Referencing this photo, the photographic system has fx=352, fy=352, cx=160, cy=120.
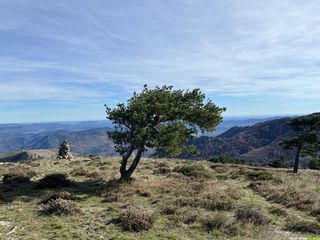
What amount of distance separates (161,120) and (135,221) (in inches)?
617

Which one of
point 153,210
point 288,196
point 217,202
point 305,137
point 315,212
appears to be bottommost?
point 153,210

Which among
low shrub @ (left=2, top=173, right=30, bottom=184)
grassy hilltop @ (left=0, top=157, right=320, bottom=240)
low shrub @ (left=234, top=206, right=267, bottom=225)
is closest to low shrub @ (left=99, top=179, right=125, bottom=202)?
grassy hilltop @ (left=0, top=157, right=320, bottom=240)

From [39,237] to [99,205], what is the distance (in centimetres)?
713

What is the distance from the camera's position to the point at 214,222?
17.2m

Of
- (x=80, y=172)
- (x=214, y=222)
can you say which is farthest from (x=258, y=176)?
(x=214, y=222)

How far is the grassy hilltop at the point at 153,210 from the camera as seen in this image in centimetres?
1616

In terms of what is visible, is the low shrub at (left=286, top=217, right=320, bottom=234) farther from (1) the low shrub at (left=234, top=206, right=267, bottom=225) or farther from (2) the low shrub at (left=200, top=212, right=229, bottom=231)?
(2) the low shrub at (left=200, top=212, right=229, bottom=231)

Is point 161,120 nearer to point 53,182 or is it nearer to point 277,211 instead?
point 53,182

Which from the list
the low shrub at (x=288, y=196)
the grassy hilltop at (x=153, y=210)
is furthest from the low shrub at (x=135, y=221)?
the low shrub at (x=288, y=196)

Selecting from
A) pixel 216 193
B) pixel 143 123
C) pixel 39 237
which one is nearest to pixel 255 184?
pixel 216 193

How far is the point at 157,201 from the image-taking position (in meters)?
23.2

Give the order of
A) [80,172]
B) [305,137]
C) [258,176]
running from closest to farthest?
1. [258,176]
2. [80,172]
3. [305,137]

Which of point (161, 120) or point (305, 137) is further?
point (305, 137)

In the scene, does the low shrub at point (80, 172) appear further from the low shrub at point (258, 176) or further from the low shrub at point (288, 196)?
the low shrub at point (288, 196)
